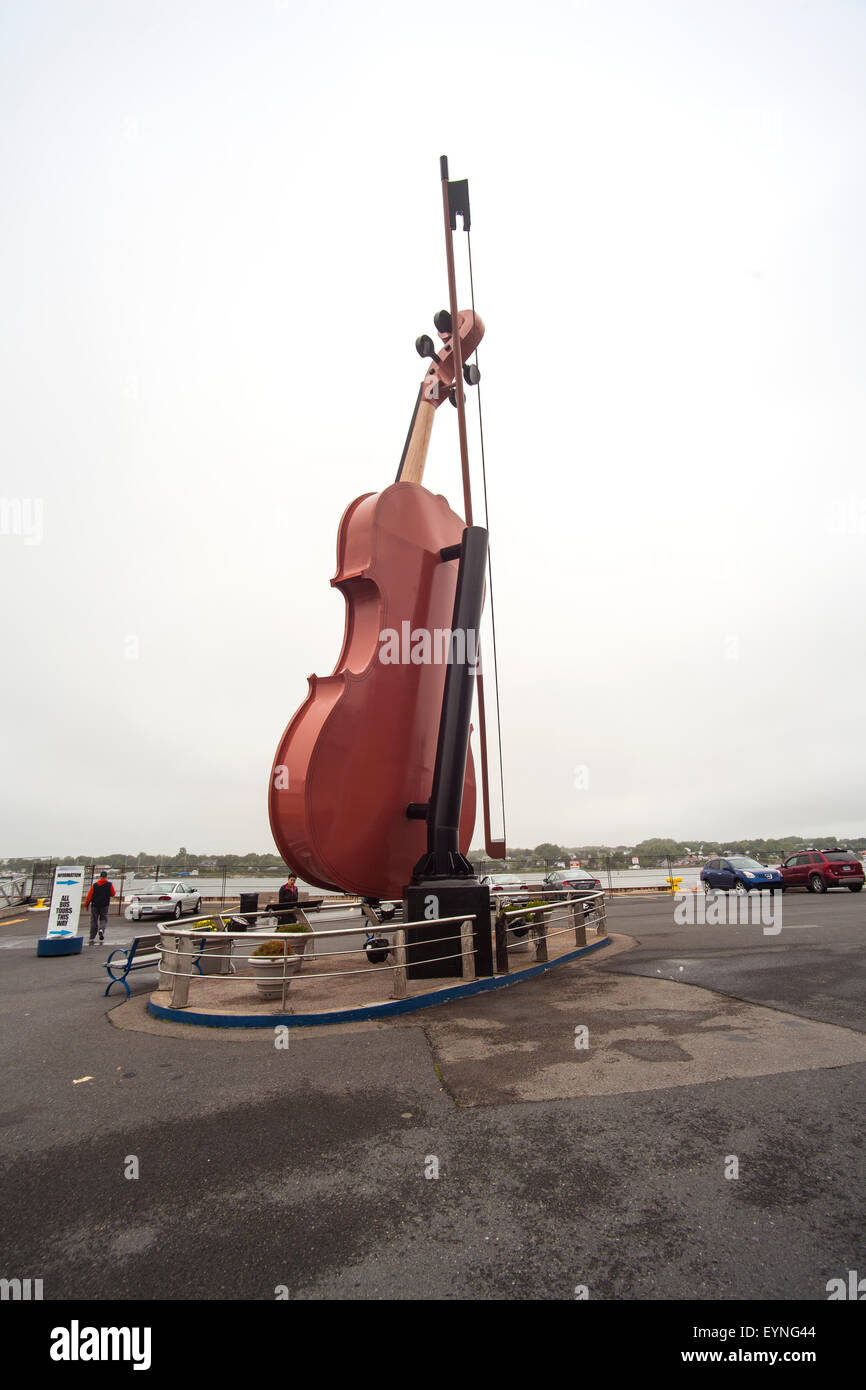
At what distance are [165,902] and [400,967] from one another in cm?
1788

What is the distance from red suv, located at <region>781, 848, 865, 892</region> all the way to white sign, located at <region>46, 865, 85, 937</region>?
23381mm

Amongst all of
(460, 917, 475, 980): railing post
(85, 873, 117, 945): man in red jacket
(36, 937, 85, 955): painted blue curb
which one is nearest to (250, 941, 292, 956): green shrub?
(460, 917, 475, 980): railing post

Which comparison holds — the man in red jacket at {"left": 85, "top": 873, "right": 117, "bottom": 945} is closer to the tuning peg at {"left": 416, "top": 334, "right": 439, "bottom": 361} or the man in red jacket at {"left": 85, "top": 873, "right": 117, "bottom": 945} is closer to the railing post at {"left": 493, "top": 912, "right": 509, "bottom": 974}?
the railing post at {"left": 493, "top": 912, "right": 509, "bottom": 974}

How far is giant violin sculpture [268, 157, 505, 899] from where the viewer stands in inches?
299

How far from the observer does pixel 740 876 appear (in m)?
21.8

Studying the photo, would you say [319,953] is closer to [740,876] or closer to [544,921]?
[544,921]

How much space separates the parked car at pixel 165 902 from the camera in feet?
72.0

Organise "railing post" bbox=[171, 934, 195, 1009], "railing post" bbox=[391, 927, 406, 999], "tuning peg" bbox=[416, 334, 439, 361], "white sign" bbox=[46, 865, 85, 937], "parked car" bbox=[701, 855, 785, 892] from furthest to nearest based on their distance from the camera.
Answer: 1. "parked car" bbox=[701, 855, 785, 892]
2. "white sign" bbox=[46, 865, 85, 937]
3. "tuning peg" bbox=[416, 334, 439, 361]
4. "railing post" bbox=[171, 934, 195, 1009]
5. "railing post" bbox=[391, 927, 406, 999]

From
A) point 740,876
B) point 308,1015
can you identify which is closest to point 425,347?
point 308,1015

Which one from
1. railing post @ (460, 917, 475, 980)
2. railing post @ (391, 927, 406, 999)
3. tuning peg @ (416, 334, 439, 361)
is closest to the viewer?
railing post @ (391, 927, 406, 999)

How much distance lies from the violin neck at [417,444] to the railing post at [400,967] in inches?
268
